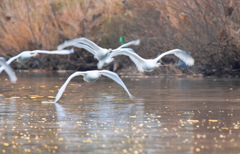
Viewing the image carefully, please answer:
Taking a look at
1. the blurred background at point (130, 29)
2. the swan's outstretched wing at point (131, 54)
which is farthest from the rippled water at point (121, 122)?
the blurred background at point (130, 29)

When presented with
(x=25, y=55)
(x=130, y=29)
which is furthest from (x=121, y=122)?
(x=130, y=29)

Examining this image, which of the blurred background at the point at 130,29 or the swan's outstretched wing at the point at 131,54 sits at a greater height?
the swan's outstretched wing at the point at 131,54

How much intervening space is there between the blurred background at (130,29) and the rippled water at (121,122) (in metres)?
6.37

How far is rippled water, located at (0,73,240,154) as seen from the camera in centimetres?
941

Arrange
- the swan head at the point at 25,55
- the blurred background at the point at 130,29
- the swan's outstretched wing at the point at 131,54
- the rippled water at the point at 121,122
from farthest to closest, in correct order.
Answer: the blurred background at the point at 130,29
the swan head at the point at 25,55
the swan's outstretched wing at the point at 131,54
the rippled water at the point at 121,122

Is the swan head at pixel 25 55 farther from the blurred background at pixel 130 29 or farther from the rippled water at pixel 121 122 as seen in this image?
the blurred background at pixel 130 29

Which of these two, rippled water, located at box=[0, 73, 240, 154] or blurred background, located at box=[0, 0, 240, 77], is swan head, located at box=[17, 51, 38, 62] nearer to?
rippled water, located at box=[0, 73, 240, 154]

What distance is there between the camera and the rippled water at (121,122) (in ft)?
30.9

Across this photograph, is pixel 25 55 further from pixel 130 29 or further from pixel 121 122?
pixel 130 29

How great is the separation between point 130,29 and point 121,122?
66.2 ft

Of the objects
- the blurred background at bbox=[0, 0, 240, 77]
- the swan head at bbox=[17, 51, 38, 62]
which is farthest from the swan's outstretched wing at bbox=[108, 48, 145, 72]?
the blurred background at bbox=[0, 0, 240, 77]

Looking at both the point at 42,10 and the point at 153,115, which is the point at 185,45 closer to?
the point at 42,10

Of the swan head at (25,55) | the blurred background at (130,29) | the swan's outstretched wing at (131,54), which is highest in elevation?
the swan's outstretched wing at (131,54)

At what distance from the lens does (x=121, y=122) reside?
478 inches
